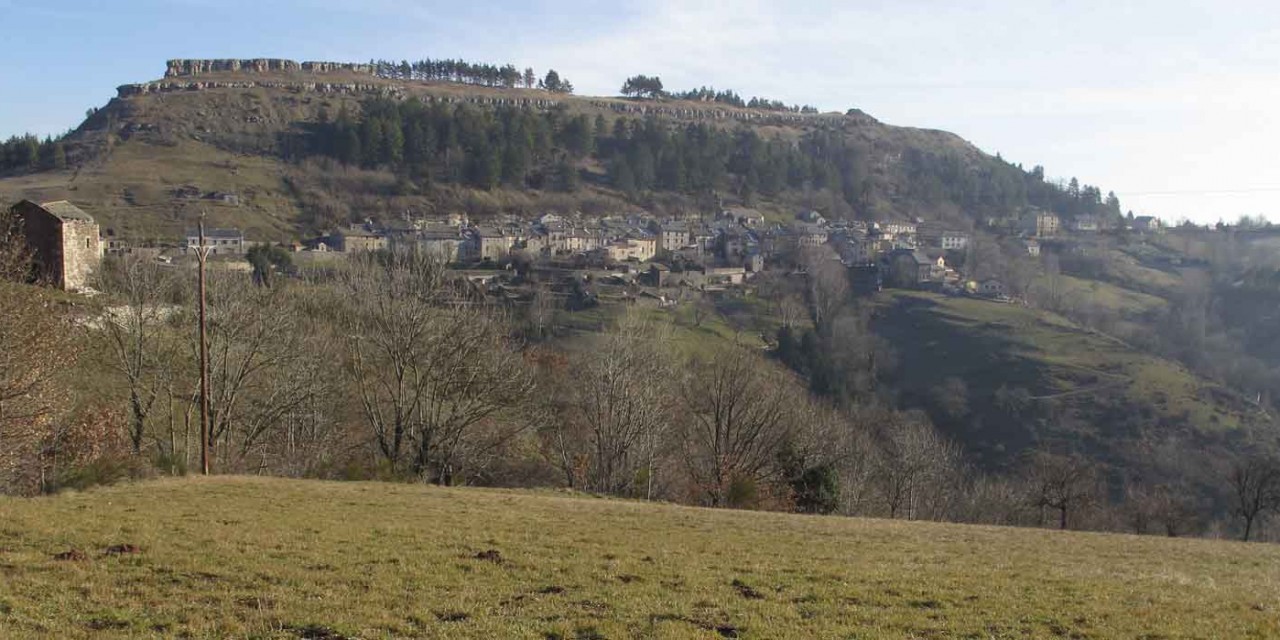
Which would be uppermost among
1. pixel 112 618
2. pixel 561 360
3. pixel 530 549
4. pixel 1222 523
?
pixel 112 618

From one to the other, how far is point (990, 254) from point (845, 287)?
1274 inches

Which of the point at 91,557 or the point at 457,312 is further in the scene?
the point at 457,312

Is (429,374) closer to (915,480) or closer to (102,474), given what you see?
(102,474)

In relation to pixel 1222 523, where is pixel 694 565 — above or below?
above

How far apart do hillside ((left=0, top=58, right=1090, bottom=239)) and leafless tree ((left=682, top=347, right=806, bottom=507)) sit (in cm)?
6877

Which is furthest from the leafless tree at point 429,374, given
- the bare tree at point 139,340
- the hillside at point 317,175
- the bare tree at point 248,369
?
the hillside at point 317,175

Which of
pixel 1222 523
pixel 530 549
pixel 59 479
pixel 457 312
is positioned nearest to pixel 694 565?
pixel 530 549

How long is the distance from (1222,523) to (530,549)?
57.7m

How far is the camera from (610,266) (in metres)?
104

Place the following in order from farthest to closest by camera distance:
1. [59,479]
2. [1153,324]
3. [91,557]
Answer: [1153,324], [59,479], [91,557]

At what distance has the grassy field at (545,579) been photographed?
8344 mm

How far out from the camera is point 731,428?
40.3 metres

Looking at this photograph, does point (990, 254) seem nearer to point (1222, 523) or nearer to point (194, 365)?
point (1222, 523)

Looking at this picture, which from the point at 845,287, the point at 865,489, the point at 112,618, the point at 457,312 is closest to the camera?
the point at 112,618
